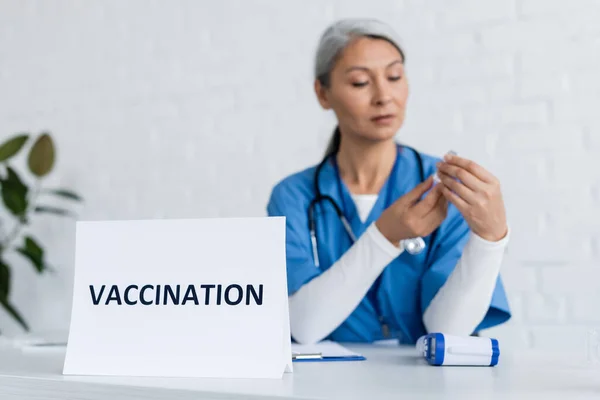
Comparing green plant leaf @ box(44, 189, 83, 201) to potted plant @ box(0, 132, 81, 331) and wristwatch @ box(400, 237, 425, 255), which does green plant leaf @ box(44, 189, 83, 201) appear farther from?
wristwatch @ box(400, 237, 425, 255)

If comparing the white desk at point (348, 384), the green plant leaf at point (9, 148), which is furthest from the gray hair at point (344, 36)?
the green plant leaf at point (9, 148)

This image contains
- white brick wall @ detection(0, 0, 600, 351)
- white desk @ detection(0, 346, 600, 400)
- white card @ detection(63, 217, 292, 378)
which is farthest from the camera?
white brick wall @ detection(0, 0, 600, 351)

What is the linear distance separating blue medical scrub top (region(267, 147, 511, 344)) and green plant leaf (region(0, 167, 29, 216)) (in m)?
1.26

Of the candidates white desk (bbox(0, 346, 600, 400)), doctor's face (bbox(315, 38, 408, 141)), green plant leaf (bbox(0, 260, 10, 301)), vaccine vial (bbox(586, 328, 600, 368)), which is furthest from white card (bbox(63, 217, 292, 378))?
green plant leaf (bbox(0, 260, 10, 301))

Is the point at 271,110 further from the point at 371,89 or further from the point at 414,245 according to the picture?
the point at 414,245

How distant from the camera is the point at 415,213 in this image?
→ 1.22 m

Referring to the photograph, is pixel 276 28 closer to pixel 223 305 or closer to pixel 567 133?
pixel 567 133

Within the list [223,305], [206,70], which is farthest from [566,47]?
[223,305]

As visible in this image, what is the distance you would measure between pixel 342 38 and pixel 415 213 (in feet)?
1.71

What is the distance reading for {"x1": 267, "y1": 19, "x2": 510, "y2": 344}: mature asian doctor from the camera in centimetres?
121

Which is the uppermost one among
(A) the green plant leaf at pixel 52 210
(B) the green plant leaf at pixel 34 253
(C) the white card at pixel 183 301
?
(A) the green plant leaf at pixel 52 210

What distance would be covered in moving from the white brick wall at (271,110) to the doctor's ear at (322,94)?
0.46 m

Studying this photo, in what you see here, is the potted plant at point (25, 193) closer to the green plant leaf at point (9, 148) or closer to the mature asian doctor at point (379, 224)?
the green plant leaf at point (9, 148)

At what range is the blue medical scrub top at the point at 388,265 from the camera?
4.50ft
